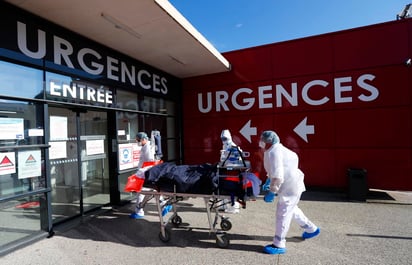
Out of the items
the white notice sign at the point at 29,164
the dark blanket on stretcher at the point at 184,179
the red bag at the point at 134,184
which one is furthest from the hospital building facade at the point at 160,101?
the dark blanket on stretcher at the point at 184,179

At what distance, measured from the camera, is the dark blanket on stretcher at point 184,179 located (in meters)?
3.39

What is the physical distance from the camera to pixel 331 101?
632 cm

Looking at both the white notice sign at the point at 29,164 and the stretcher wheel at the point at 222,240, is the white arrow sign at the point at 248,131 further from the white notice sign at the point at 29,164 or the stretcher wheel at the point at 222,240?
the white notice sign at the point at 29,164

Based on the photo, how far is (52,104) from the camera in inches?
165

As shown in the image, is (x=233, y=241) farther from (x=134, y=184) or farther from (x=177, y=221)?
(x=134, y=184)

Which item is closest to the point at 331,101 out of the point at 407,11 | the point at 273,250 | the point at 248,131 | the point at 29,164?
the point at 248,131

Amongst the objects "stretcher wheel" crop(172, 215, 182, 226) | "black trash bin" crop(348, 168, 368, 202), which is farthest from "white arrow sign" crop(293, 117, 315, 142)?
"stretcher wheel" crop(172, 215, 182, 226)

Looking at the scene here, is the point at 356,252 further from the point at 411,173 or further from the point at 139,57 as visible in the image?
the point at 139,57

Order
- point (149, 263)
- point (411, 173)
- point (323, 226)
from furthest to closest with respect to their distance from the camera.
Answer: point (411, 173), point (323, 226), point (149, 263)

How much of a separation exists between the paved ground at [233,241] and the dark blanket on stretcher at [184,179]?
85cm

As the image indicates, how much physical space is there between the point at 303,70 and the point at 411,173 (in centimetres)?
359

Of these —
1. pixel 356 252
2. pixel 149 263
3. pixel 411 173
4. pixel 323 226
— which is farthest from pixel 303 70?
pixel 149 263

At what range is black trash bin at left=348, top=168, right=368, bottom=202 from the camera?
553 cm

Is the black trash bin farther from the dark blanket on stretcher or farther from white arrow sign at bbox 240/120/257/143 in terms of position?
the dark blanket on stretcher
